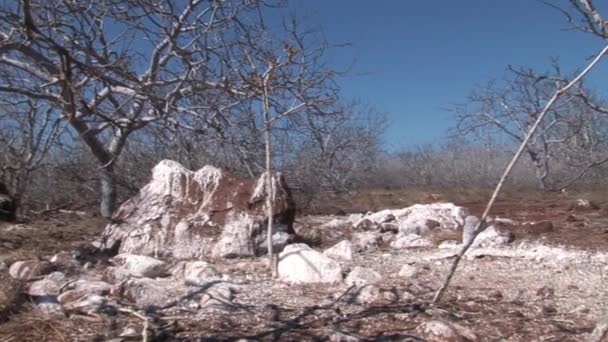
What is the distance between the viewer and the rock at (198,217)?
4.86 m

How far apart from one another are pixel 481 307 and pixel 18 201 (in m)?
4.91

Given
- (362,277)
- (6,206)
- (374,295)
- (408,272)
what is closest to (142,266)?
(362,277)

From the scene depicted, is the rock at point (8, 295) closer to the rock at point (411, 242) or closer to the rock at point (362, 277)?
the rock at point (362, 277)

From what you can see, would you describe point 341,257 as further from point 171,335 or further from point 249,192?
point 171,335

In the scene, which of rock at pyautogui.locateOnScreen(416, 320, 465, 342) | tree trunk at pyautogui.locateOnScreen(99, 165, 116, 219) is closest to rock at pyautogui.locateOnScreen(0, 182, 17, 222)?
tree trunk at pyautogui.locateOnScreen(99, 165, 116, 219)

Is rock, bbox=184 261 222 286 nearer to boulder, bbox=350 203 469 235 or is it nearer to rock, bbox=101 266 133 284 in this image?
rock, bbox=101 266 133 284

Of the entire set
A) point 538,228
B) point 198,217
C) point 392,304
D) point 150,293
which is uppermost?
point 198,217

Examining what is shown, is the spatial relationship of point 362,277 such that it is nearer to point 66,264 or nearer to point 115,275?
point 115,275

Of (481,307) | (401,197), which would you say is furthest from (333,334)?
(401,197)

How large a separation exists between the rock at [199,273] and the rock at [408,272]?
49.6 inches

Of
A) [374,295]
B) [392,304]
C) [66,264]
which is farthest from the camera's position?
[66,264]

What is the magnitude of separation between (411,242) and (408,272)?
63.9 inches

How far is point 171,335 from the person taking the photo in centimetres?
280

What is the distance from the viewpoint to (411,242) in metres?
5.76
